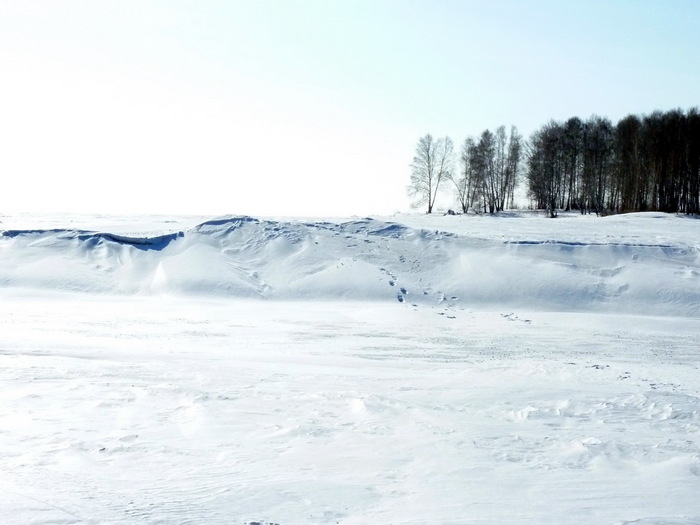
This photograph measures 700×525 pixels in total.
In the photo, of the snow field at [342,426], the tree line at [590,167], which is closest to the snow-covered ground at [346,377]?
the snow field at [342,426]

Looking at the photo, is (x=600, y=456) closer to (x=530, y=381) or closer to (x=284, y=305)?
(x=530, y=381)

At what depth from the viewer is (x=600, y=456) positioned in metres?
5.71

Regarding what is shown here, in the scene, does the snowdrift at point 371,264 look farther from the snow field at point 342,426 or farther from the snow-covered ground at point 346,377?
the snow field at point 342,426

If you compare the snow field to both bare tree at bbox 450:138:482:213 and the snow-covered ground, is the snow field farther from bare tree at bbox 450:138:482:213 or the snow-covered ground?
bare tree at bbox 450:138:482:213

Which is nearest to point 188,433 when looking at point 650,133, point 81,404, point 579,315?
point 81,404

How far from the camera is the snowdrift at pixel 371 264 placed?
589 inches

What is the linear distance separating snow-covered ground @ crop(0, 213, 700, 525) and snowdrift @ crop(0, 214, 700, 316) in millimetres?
70

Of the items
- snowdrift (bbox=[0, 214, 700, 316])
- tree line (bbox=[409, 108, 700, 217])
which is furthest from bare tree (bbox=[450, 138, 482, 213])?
Result: snowdrift (bbox=[0, 214, 700, 316])

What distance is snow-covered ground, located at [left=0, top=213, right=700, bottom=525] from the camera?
4758 millimetres

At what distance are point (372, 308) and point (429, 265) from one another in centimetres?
314

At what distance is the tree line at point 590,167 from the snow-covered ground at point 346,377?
21.6 meters

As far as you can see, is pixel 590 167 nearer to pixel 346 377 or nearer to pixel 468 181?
pixel 468 181

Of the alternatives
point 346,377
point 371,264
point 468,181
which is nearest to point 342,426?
point 346,377

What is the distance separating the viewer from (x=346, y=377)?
8258 millimetres
